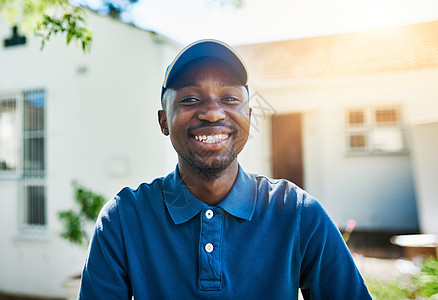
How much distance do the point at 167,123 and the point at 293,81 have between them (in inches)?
227

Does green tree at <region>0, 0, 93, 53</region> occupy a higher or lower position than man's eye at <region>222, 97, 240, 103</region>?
higher

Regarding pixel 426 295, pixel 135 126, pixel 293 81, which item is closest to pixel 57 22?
pixel 135 126

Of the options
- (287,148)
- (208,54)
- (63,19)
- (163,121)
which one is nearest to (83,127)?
(63,19)

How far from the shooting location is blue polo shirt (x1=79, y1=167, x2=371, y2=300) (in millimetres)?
1218

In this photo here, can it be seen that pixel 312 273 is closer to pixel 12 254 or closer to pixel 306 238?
pixel 306 238

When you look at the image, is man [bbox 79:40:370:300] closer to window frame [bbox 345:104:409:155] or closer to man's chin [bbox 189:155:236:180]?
man's chin [bbox 189:155:236:180]

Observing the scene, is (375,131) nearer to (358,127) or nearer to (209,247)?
(358,127)

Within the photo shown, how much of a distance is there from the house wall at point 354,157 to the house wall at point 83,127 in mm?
2399

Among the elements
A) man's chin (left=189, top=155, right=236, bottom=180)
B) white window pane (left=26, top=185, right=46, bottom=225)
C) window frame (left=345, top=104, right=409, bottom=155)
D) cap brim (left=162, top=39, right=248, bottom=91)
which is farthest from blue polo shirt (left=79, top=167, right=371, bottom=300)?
window frame (left=345, top=104, right=409, bottom=155)

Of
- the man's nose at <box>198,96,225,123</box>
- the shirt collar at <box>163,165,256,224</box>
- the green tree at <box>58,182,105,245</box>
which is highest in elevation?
the man's nose at <box>198,96,225,123</box>

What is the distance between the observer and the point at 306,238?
1.26m

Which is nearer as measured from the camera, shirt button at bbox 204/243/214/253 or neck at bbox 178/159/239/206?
shirt button at bbox 204/243/214/253

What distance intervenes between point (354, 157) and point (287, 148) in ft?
4.54

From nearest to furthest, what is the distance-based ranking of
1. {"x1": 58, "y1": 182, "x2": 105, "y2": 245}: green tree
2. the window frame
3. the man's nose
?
the man's nose < {"x1": 58, "y1": 182, "x2": 105, "y2": 245}: green tree < the window frame
